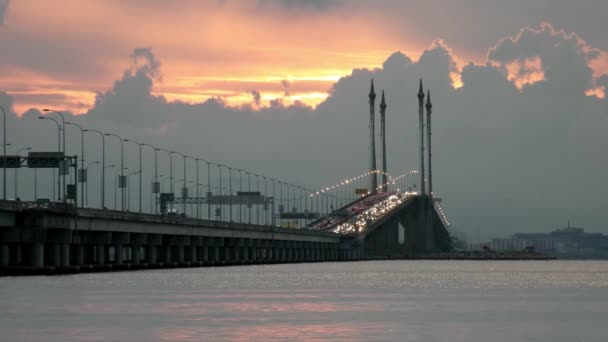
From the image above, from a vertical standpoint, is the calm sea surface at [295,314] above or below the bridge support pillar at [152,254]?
below

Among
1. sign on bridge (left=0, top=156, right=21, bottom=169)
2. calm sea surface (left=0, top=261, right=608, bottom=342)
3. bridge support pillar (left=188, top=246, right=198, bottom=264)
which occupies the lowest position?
calm sea surface (left=0, top=261, right=608, bottom=342)

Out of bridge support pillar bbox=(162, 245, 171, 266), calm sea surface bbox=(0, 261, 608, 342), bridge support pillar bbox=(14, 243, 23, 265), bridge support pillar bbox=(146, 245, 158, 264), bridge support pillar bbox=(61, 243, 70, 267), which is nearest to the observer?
calm sea surface bbox=(0, 261, 608, 342)

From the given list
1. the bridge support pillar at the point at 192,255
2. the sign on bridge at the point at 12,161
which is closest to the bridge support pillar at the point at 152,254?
the bridge support pillar at the point at 192,255

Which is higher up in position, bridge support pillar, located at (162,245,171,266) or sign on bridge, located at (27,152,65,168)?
sign on bridge, located at (27,152,65,168)

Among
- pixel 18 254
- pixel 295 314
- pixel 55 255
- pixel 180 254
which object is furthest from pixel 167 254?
pixel 295 314

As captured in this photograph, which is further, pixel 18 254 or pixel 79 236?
pixel 18 254

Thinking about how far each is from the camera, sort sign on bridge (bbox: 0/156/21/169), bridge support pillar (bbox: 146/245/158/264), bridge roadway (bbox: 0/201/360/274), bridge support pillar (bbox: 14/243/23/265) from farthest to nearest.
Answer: bridge support pillar (bbox: 146/245/158/264)
bridge support pillar (bbox: 14/243/23/265)
sign on bridge (bbox: 0/156/21/169)
bridge roadway (bbox: 0/201/360/274)

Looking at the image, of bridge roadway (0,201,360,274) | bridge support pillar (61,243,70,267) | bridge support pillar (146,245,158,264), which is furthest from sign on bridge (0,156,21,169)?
bridge support pillar (146,245,158,264)

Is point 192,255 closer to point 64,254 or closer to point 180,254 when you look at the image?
point 180,254

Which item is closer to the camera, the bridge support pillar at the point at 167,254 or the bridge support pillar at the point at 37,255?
the bridge support pillar at the point at 37,255

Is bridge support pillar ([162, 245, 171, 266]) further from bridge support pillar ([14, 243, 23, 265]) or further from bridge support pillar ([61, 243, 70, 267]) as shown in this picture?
bridge support pillar ([61, 243, 70, 267])

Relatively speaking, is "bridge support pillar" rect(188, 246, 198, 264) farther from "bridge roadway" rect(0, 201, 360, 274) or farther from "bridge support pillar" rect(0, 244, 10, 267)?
"bridge support pillar" rect(0, 244, 10, 267)

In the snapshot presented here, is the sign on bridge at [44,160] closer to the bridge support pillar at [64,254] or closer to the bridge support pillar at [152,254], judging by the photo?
the bridge support pillar at [64,254]

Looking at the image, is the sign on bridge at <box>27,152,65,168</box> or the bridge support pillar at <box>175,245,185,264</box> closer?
the sign on bridge at <box>27,152,65,168</box>
